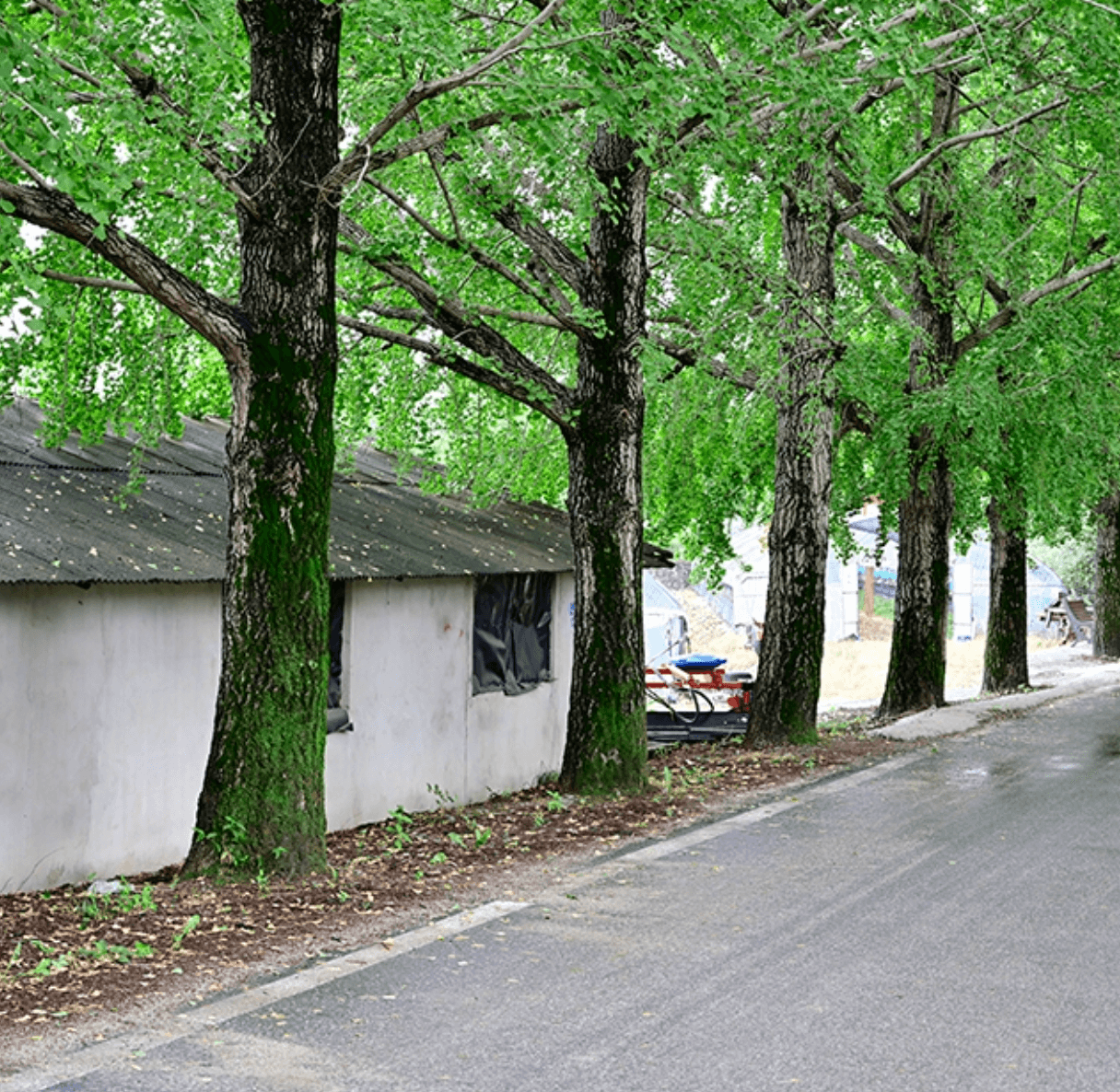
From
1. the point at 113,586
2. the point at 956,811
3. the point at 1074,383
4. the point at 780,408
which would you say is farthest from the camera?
the point at 1074,383

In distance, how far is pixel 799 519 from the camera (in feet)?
58.6

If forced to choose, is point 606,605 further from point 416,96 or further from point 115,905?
point 115,905

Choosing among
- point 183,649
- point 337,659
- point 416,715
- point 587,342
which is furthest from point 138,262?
point 416,715

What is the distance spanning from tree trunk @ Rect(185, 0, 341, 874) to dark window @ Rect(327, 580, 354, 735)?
3729 millimetres

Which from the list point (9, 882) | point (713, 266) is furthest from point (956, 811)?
point (9, 882)

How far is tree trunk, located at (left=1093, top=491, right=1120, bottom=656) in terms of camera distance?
35.1 meters

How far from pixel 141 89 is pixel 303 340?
5.65 ft

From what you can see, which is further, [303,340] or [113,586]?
[113,586]

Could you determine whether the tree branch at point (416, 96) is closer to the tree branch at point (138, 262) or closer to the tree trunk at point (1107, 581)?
the tree branch at point (138, 262)

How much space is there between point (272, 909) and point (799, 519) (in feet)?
33.6

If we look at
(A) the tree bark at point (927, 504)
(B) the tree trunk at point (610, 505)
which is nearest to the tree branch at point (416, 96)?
(B) the tree trunk at point (610, 505)

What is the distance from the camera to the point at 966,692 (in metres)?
29.5

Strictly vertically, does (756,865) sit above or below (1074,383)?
below

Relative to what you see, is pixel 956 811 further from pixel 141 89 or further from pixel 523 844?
pixel 141 89
